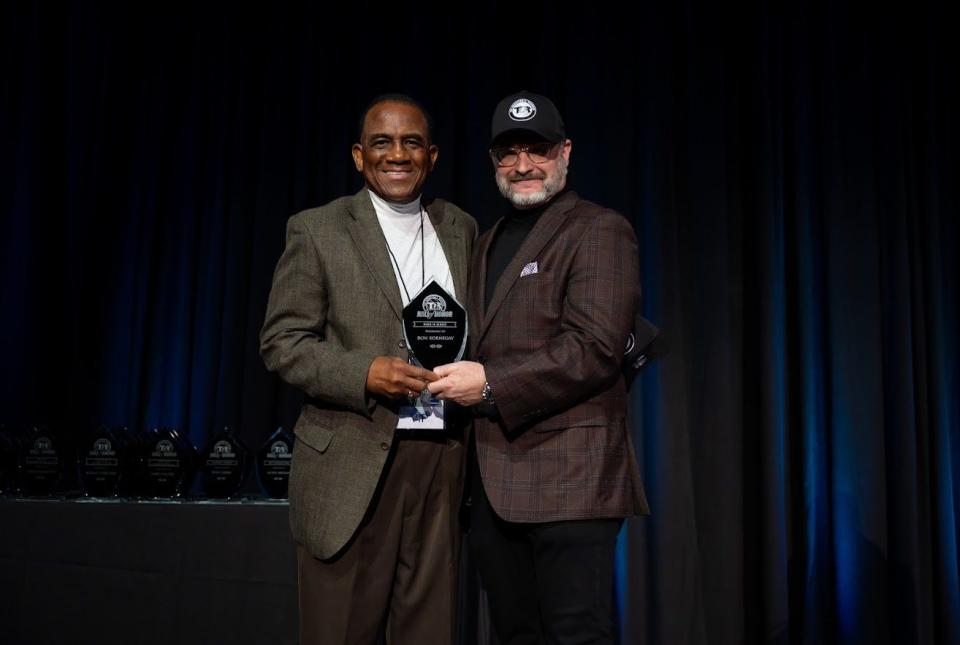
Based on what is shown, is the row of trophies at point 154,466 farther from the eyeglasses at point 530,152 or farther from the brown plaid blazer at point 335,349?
the eyeglasses at point 530,152

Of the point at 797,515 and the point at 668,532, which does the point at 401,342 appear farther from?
the point at 797,515

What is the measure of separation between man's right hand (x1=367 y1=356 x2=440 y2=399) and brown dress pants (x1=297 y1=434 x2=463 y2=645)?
0.16m

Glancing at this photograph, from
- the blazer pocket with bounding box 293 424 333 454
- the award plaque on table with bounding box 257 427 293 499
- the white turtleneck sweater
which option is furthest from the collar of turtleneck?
the award plaque on table with bounding box 257 427 293 499

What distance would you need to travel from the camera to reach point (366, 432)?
5.70ft

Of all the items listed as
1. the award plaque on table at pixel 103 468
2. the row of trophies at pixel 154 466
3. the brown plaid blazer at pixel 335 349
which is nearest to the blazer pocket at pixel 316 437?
the brown plaid blazer at pixel 335 349

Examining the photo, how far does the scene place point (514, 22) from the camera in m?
3.63

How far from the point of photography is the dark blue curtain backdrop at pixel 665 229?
314 cm

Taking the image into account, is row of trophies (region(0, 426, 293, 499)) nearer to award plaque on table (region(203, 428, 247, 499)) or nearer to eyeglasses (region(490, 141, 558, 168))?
award plaque on table (region(203, 428, 247, 499))

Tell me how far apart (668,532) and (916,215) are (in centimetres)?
162

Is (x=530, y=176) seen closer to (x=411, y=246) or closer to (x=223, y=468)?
(x=411, y=246)

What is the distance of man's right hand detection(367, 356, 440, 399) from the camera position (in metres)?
1.64

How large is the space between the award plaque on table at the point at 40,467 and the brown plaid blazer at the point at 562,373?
6.41 ft

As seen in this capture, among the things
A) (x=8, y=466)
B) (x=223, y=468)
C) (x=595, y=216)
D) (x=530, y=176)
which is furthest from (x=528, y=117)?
(x=8, y=466)

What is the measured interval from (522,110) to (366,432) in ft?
2.62
